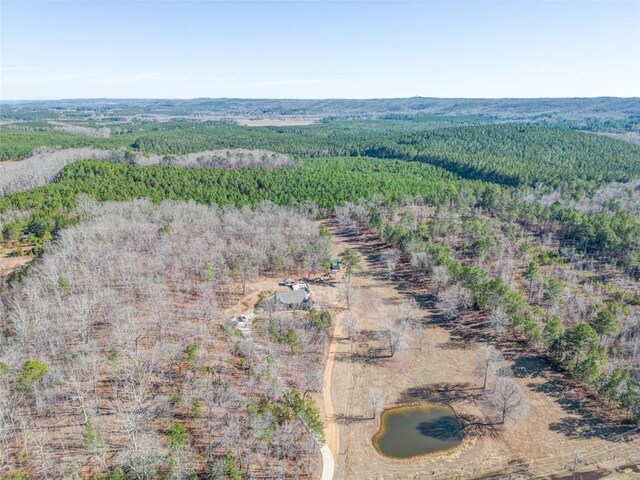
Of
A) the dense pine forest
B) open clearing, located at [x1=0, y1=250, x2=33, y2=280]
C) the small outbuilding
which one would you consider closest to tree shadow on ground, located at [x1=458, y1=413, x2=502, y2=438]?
the dense pine forest

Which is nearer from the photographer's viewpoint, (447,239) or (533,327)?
(533,327)

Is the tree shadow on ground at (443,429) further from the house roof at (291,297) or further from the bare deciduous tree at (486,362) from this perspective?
the house roof at (291,297)

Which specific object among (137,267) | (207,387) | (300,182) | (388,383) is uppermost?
(300,182)

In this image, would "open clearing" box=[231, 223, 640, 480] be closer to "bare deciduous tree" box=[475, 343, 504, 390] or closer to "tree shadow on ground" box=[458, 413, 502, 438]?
"tree shadow on ground" box=[458, 413, 502, 438]

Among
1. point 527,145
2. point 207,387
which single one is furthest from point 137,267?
point 527,145

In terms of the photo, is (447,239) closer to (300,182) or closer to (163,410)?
(300,182)
